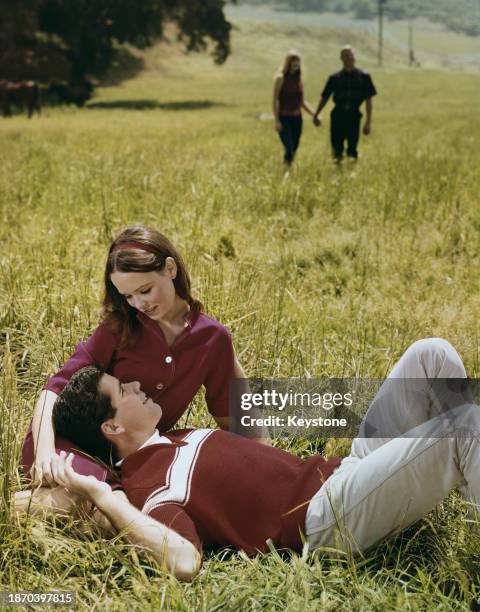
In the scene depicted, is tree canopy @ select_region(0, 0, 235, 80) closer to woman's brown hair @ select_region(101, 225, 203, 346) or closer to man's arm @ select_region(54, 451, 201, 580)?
woman's brown hair @ select_region(101, 225, 203, 346)

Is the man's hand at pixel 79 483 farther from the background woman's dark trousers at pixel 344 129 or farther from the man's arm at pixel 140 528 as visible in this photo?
the background woman's dark trousers at pixel 344 129

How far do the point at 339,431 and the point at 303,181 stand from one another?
4894 mm

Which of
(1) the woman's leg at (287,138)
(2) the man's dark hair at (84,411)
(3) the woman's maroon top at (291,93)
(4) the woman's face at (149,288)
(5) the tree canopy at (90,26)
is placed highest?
(5) the tree canopy at (90,26)

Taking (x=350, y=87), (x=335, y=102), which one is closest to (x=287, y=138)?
(x=335, y=102)

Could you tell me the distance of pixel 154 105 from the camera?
99.1ft

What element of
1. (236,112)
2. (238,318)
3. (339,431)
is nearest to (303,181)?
(238,318)

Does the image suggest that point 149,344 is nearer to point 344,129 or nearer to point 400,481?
point 400,481

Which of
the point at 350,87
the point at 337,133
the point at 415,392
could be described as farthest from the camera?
the point at 337,133

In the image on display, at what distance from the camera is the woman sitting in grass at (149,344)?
281 centimetres

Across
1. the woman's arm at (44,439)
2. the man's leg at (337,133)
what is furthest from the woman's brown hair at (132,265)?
the man's leg at (337,133)

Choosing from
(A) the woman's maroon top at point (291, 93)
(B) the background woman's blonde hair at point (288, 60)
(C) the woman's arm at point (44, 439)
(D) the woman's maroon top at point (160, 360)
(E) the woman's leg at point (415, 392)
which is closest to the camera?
(C) the woman's arm at point (44, 439)

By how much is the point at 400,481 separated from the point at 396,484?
2cm

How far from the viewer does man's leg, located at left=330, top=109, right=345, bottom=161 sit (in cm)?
1036

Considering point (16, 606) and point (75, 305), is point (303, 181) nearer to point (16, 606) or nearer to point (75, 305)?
point (75, 305)
